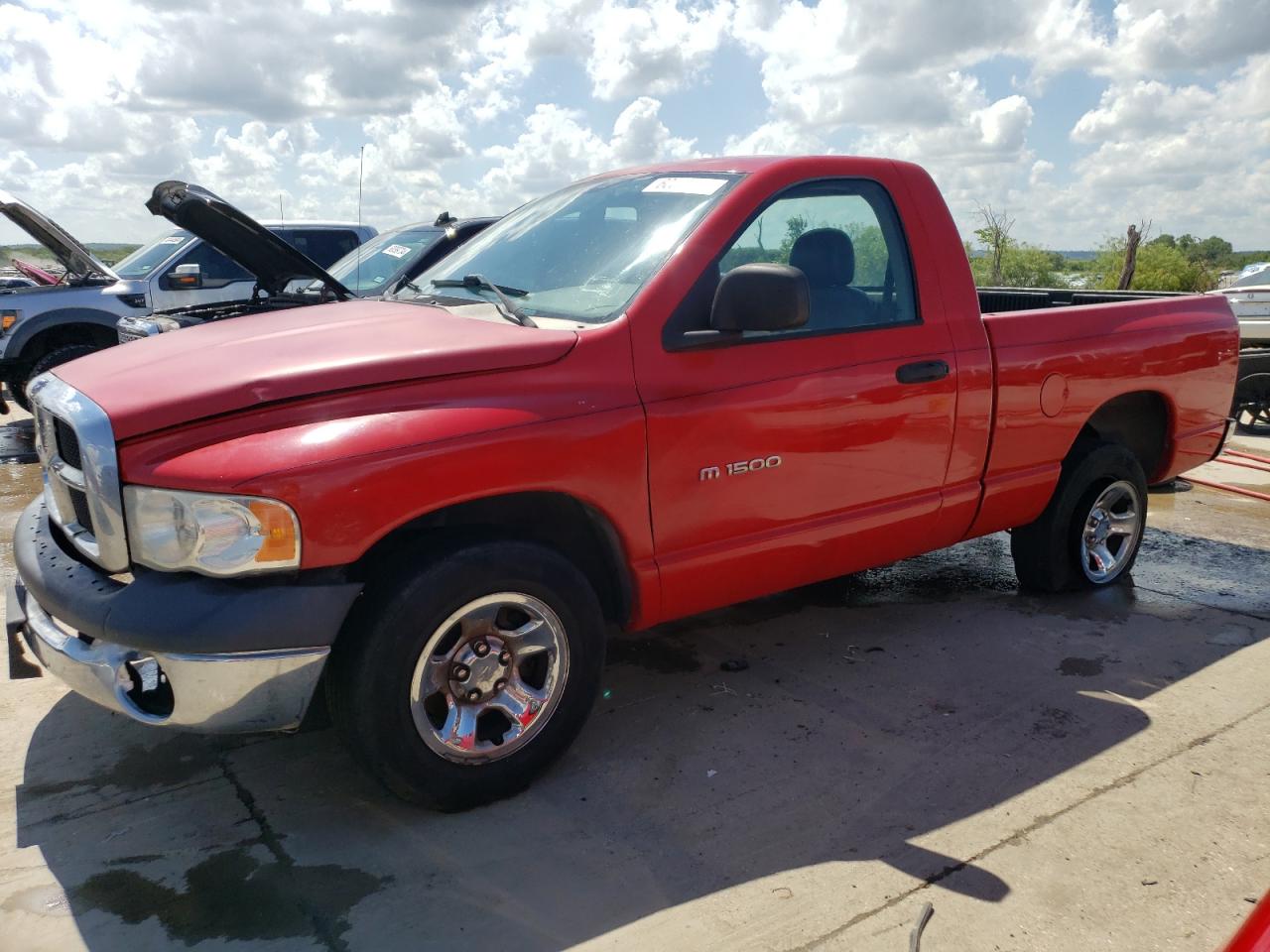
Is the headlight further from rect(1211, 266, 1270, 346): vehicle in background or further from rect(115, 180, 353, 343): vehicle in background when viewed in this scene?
rect(1211, 266, 1270, 346): vehicle in background

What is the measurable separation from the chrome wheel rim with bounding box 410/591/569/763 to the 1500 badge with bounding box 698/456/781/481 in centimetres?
70

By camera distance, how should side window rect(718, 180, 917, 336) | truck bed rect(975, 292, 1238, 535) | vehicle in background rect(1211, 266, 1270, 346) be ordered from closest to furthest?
side window rect(718, 180, 917, 336) → truck bed rect(975, 292, 1238, 535) → vehicle in background rect(1211, 266, 1270, 346)

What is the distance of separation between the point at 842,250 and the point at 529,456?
1709mm

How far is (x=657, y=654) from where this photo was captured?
4.48 meters

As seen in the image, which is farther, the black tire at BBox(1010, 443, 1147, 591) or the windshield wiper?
the black tire at BBox(1010, 443, 1147, 591)

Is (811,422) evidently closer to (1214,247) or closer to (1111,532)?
(1111,532)

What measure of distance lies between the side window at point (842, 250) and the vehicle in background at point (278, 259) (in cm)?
161

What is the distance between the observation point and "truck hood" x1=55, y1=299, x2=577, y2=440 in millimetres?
2891

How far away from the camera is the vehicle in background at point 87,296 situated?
1015 cm

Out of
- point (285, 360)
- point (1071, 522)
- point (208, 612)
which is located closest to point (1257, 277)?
point (1071, 522)

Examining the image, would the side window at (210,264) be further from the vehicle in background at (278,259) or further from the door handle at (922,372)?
the door handle at (922,372)

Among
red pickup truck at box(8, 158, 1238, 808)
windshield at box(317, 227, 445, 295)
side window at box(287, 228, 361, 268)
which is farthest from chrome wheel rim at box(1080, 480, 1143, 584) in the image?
side window at box(287, 228, 361, 268)

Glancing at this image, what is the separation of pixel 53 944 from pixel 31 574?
3.48 feet

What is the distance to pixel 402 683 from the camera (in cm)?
295
